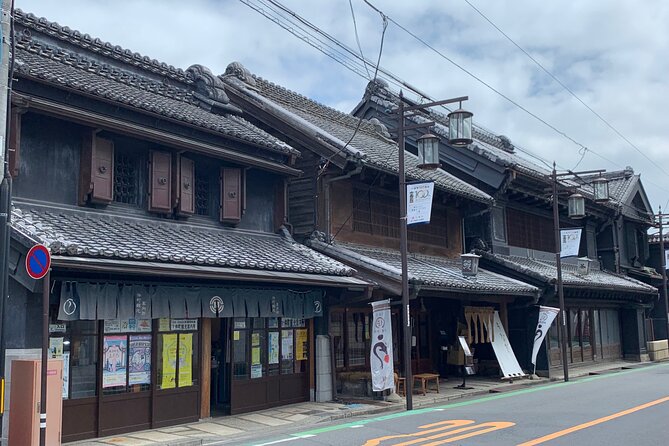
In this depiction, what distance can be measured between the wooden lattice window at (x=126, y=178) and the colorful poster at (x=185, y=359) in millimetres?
3204

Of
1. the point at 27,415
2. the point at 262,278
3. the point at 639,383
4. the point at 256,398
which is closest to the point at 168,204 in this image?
the point at 262,278

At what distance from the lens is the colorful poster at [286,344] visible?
56.5ft

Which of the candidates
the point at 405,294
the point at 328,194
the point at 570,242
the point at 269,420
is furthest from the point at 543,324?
the point at 269,420

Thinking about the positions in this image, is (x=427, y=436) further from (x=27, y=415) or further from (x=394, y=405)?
(x=27, y=415)

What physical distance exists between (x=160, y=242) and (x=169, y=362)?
2567 millimetres

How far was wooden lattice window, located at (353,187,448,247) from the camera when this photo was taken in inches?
823

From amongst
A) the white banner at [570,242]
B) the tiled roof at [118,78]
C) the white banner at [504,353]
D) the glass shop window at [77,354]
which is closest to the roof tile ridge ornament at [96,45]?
the tiled roof at [118,78]

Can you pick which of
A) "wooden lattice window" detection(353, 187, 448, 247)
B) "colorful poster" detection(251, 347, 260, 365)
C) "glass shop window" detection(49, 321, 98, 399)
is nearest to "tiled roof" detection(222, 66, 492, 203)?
"wooden lattice window" detection(353, 187, 448, 247)

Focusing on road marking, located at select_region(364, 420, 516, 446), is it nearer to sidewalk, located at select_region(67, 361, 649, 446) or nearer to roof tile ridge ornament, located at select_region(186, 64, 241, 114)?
sidewalk, located at select_region(67, 361, 649, 446)

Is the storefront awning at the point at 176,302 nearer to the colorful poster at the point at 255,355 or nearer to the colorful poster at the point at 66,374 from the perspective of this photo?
the colorful poster at the point at 66,374

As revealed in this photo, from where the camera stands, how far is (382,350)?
58.0ft

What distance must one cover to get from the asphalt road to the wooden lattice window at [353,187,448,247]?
6.00 metres

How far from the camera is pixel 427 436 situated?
12344 mm

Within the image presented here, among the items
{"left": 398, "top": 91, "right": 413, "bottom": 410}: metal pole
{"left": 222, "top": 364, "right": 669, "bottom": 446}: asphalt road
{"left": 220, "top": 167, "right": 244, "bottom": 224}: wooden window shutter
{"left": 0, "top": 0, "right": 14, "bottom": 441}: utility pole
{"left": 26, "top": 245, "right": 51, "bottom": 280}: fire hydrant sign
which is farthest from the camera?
{"left": 220, "top": 167, "right": 244, "bottom": 224}: wooden window shutter
